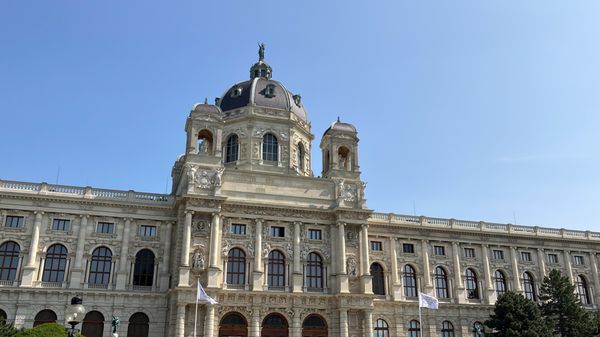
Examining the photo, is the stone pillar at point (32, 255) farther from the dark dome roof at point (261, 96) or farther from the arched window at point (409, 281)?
the arched window at point (409, 281)

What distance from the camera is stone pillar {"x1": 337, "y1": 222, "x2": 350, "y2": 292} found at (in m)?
46.4

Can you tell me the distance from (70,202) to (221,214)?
12528mm

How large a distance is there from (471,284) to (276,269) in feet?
68.8

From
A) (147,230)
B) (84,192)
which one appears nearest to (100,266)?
(147,230)

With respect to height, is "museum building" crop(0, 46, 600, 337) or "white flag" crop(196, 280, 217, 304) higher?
"museum building" crop(0, 46, 600, 337)

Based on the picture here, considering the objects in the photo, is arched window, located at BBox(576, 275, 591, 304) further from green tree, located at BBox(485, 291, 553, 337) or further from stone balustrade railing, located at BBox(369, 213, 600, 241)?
green tree, located at BBox(485, 291, 553, 337)

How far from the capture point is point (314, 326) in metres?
46.0

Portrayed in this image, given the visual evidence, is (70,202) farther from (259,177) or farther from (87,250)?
(259,177)

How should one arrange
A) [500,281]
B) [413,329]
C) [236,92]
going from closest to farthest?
[413,329], [500,281], [236,92]

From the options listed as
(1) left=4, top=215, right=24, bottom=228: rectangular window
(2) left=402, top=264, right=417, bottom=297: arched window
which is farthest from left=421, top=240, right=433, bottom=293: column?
(1) left=4, top=215, right=24, bottom=228: rectangular window

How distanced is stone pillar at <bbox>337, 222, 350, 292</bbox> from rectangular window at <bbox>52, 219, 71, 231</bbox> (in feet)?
75.6

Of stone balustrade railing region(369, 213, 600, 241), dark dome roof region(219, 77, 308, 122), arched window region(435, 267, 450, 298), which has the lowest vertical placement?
arched window region(435, 267, 450, 298)

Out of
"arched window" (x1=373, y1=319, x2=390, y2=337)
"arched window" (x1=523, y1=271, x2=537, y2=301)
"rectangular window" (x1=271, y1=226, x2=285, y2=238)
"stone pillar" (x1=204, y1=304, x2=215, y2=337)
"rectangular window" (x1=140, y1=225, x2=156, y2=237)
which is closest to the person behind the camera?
"stone pillar" (x1=204, y1=304, x2=215, y2=337)

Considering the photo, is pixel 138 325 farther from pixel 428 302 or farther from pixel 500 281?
pixel 500 281
